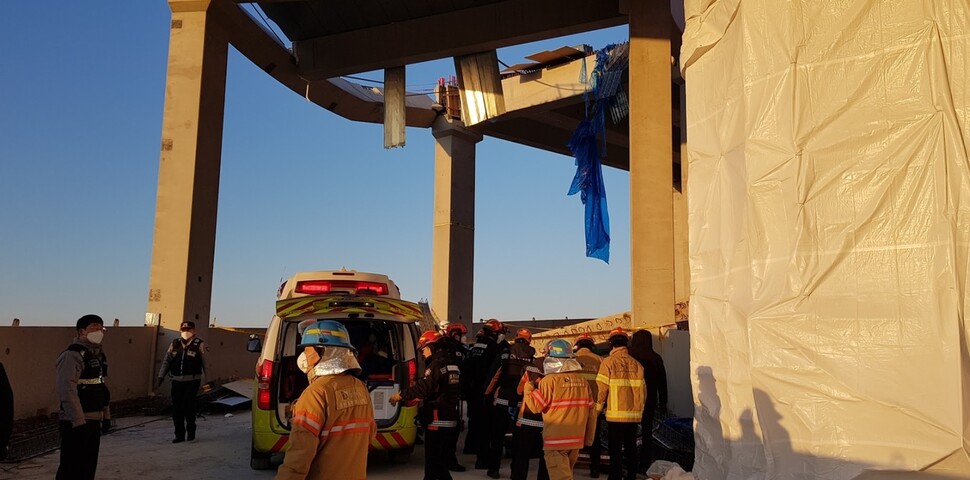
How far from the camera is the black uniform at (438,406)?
7.14 m

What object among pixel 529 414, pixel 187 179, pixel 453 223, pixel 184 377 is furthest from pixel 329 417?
→ pixel 453 223

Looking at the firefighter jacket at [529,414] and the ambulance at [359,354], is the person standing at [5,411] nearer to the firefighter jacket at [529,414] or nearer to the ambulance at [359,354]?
the ambulance at [359,354]

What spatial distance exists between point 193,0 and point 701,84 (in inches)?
447

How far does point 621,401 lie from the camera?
7.75m

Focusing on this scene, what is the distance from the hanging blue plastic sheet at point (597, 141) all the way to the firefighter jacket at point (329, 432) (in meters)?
13.9

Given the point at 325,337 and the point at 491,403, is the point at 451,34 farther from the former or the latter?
the point at 325,337

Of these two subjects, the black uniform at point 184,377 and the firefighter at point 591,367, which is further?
the black uniform at point 184,377

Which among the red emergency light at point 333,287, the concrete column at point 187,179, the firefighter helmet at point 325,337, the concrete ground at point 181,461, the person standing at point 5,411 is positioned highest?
the concrete column at point 187,179

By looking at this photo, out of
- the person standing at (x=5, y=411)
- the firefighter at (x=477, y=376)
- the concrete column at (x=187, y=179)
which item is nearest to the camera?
the person standing at (x=5, y=411)

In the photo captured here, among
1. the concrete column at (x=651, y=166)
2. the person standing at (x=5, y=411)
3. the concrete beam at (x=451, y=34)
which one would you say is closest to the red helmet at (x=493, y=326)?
the concrete column at (x=651, y=166)

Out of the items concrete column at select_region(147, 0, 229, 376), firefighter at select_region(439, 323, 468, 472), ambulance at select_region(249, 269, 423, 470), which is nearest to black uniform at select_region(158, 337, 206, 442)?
ambulance at select_region(249, 269, 423, 470)

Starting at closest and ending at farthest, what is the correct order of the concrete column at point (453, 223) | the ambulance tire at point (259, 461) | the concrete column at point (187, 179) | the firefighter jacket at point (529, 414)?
the firefighter jacket at point (529, 414), the ambulance tire at point (259, 461), the concrete column at point (187, 179), the concrete column at point (453, 223)

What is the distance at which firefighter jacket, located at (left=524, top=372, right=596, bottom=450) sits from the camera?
20.9ft

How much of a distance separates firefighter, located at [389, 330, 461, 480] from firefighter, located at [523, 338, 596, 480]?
3.70 feet
